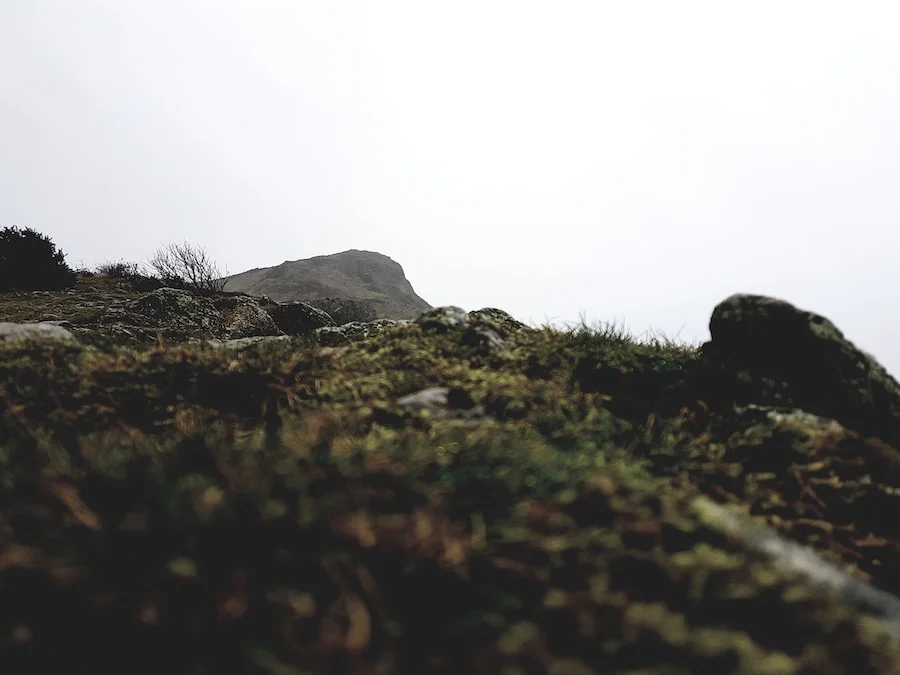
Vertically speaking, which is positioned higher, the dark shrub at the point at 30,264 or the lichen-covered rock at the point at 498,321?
the dark shrub at the point at 30,264

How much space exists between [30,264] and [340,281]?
34448 mm

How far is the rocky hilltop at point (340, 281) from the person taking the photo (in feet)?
148

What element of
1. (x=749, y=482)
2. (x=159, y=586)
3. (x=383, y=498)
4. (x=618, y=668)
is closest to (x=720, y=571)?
(x=618, y=668)

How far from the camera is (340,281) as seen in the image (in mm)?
54406

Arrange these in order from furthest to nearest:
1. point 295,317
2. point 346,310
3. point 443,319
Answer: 1. point 346,310
2. point 295,317
3. point 443,319

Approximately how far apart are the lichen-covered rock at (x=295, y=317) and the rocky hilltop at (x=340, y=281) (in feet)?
71.3

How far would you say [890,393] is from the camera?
3.91 meters

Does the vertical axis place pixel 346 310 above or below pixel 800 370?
above

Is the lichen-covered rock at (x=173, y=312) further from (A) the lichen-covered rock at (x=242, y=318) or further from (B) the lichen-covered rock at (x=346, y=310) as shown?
(B) the lichen-covered rock at (x=346, y=310)

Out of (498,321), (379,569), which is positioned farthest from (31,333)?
(379,569)

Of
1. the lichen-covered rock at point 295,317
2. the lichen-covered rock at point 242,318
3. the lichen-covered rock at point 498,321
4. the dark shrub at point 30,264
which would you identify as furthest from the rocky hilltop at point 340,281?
the lichen-covered rock at point 498,321

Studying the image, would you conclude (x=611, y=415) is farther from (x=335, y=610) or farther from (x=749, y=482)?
(x=335, y=610)

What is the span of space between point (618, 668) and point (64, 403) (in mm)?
3802

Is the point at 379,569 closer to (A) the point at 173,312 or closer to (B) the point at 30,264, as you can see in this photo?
(A) the point at 173,312
